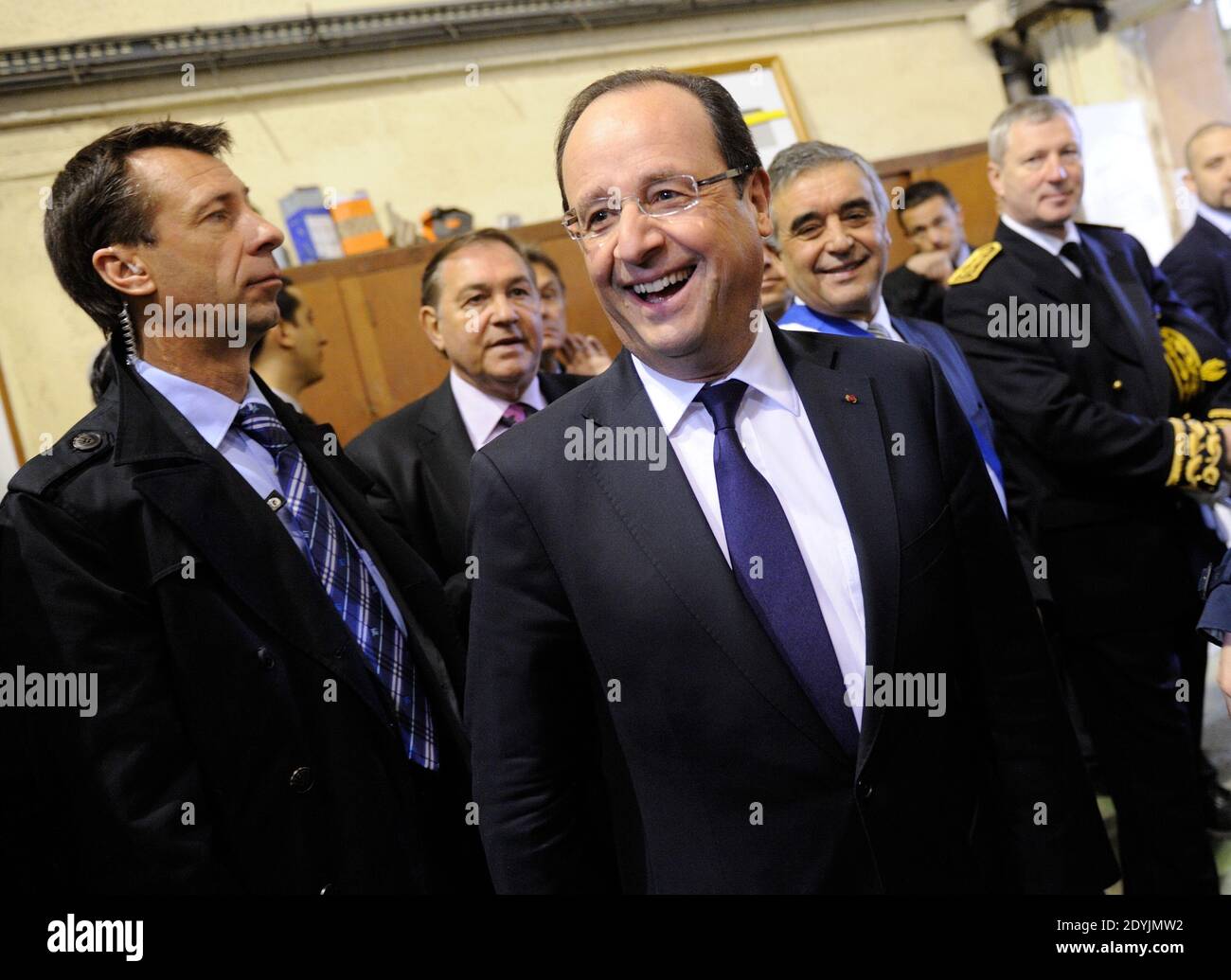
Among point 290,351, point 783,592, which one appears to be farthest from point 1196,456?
point 290,351

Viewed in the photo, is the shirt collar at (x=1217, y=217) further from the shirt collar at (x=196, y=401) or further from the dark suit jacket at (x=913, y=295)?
the shirt collar at (x=196, y=401)

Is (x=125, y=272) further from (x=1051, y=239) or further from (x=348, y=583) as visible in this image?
(x=1051, y=239)

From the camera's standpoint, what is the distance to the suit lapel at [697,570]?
1106 mm

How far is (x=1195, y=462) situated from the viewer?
201 centimetres

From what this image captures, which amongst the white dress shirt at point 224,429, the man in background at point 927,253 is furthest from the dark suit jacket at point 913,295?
the white dress shirt at point 224,429

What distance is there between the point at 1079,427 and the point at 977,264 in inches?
18.1

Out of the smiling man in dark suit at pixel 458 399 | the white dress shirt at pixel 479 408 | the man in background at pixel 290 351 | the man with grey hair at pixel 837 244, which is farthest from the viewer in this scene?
the man in background at pixel 290 351

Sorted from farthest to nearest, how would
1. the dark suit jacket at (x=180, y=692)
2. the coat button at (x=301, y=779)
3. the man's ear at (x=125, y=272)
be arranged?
the man's ear at (x=125, y=272), the coat button at (x=301, y=779), the dark suit jacket at (x=180, y=692)

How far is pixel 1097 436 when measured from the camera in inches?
79.6

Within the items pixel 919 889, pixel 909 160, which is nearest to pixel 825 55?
pixel 909 160

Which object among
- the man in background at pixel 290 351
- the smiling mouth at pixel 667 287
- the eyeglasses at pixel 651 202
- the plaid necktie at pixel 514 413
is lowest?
the smiling mouth at pixel 667 287

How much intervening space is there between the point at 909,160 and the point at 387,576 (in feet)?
15.3

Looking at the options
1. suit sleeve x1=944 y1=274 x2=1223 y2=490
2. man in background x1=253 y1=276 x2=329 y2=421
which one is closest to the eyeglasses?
suit sleeve x1=944 y1=274 x2=1223 y2=490

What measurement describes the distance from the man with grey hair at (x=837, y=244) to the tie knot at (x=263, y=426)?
3.48 feet
